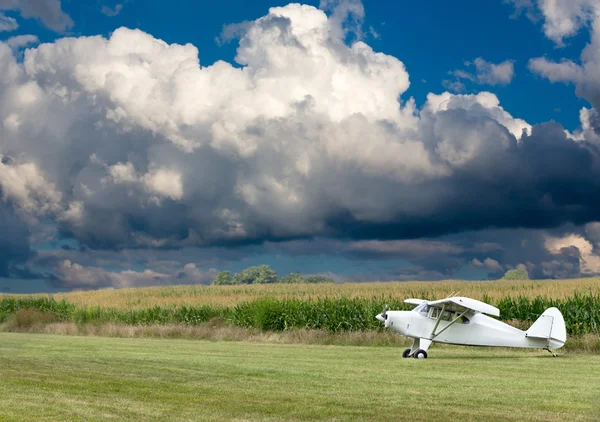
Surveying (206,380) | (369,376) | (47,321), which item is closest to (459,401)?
(369,376)

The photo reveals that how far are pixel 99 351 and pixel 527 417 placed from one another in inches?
739

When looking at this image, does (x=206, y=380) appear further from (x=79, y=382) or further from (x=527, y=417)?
(x=527, y=417)

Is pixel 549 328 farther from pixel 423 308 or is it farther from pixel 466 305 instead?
pixel 423 308

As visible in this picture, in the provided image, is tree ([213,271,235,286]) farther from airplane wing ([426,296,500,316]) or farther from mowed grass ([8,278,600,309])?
airplane wing ([426,296,500,316])

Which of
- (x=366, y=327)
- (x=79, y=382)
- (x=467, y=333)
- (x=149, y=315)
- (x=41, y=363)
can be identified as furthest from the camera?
(x=149, y=315)

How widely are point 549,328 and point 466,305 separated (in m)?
3.41

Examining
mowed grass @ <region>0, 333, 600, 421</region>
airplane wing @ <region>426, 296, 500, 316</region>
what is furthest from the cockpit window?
mowed grass @ <region>0, 333, 600, 421</region>

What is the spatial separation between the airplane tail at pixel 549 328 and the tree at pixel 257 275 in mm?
101013

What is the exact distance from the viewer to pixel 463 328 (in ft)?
77.3

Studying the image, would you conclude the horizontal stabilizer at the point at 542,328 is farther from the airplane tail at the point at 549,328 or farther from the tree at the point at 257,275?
the tree at the point at 257,275

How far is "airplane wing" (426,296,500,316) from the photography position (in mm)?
21998

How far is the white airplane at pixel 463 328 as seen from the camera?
23.4m

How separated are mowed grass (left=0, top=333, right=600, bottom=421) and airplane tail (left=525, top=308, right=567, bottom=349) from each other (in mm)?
780

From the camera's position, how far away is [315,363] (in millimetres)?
21531
